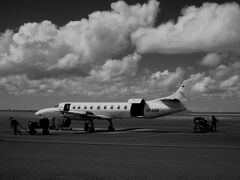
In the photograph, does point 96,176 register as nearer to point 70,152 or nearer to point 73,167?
→ point 73,167

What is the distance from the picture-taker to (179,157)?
17.9m

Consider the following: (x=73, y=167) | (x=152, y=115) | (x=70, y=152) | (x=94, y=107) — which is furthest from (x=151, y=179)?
(x=94, y=107)

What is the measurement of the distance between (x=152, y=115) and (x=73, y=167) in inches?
1195

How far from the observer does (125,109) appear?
45.5m

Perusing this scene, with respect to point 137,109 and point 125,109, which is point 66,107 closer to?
point 125,109

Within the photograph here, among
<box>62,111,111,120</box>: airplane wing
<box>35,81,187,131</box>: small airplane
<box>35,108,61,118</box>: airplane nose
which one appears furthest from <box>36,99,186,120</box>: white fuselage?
<box>35,108,61,118</box>: airplane nose

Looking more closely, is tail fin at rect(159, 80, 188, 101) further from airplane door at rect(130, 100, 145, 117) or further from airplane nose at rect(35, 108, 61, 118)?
airplane nose at rect(35, 108, 61, 118)

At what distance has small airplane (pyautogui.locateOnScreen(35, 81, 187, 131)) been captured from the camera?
143ft

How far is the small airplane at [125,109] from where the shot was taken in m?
43.7

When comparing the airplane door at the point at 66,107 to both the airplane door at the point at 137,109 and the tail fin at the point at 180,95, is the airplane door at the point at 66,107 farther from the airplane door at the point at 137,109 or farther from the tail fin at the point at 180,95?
the tail fin at the point at 180,95

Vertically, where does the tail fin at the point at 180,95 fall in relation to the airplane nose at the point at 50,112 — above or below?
above

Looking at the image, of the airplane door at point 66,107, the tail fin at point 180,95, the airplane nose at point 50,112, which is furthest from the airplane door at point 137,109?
the airplane nose at point 50,112

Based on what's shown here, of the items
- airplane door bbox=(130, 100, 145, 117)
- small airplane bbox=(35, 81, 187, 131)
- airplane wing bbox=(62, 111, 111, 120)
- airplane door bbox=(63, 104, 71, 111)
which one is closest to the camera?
small airplane bbox=(35, 81, 187, 131)

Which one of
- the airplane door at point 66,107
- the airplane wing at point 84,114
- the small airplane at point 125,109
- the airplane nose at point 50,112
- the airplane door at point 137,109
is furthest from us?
the airplane nose at point 50,112
